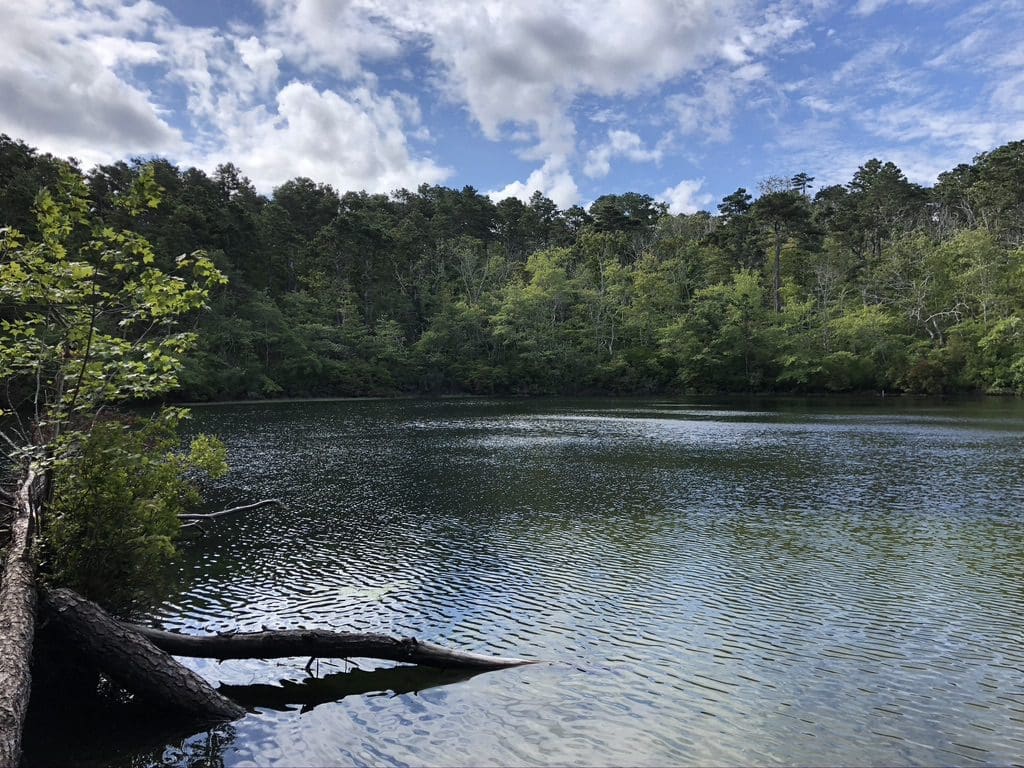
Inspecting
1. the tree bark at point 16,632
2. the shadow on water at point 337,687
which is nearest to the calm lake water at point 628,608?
the shadow on water at point 337,687

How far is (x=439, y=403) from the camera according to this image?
187 ft

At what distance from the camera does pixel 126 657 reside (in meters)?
6.19

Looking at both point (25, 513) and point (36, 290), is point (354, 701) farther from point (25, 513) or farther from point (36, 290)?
point (36, 290)

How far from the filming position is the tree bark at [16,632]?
4910mm

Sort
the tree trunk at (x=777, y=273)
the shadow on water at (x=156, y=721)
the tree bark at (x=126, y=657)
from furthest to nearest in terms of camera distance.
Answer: the tree trunk at (x=777, y=273) < the tree bark at (x=126, y=657) < the shadow on water at (x=156, y=721)

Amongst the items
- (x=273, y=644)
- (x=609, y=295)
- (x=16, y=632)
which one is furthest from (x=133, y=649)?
(x=609, y=295)

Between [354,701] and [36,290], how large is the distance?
6.03 metres

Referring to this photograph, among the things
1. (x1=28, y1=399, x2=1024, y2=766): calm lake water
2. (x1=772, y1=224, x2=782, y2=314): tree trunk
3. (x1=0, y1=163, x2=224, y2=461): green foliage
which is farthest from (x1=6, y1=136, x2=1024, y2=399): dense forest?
(x1=0, y1=163, x2=224, y2=461): green foliage

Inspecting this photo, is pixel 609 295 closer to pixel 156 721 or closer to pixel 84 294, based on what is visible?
pixel 84 294

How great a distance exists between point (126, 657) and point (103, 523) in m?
1.83

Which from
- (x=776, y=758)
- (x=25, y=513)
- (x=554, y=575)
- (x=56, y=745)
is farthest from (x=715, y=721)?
(x=25, y=513)

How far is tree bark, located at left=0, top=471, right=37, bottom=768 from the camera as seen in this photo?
4.91m

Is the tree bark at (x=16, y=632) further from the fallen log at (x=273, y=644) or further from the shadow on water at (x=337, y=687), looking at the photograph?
the shadow on water at (x=337, y=687)

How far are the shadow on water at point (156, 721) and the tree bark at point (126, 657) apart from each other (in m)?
0.25
